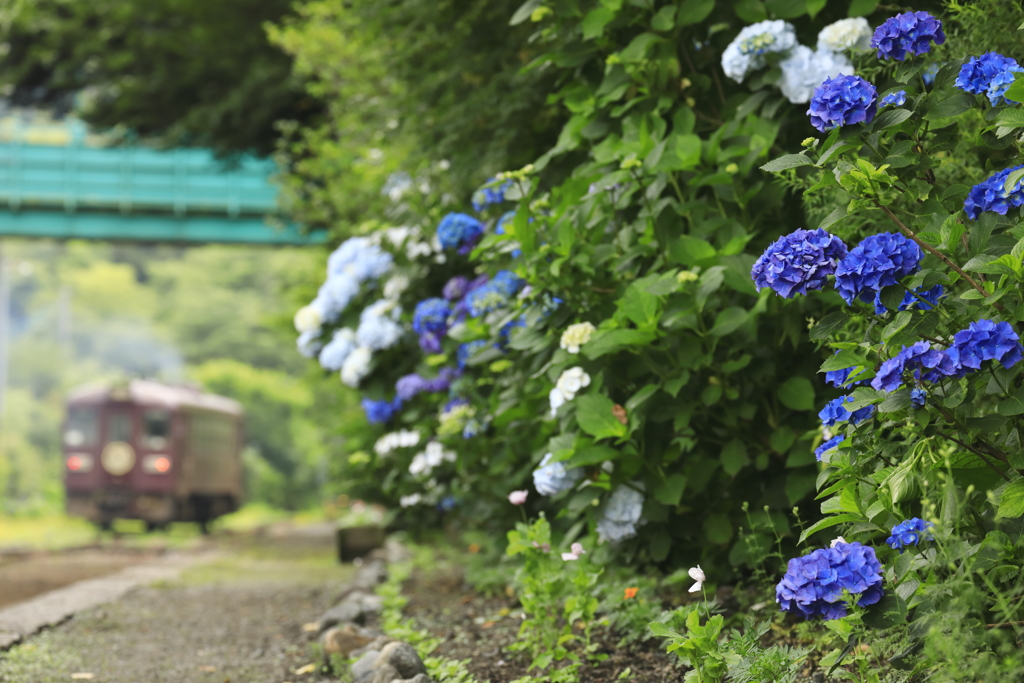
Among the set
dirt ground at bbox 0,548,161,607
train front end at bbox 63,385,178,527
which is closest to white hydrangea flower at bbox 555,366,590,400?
dirt ground at bbox 0,548,161,607

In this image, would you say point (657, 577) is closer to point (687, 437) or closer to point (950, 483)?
point (687, 437)

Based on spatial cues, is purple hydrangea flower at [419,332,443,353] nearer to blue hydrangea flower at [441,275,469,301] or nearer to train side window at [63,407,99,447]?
blue hydrangea flower at [441,275,469,301]

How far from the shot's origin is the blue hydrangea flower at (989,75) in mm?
1781

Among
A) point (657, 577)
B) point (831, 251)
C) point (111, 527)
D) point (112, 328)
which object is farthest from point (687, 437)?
point (112, 328)

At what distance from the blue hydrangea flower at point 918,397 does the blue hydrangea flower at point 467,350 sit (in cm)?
198

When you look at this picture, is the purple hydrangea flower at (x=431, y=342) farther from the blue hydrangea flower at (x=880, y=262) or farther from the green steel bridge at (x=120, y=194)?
the green steel bridge at (x=120, y=194)

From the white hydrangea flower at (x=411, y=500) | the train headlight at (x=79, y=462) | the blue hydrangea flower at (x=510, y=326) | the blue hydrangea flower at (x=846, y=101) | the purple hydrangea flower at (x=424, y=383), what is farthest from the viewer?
the train headlight at (x=79, y=462)

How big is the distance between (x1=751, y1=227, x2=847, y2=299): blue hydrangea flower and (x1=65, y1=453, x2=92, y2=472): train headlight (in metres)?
15.1

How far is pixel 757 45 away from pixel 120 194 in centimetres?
1530

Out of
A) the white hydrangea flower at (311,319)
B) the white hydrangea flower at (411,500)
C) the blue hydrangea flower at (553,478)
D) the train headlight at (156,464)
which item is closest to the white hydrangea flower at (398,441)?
the white hydrangea flower at (411,500)

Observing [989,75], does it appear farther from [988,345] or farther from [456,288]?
[456,288]

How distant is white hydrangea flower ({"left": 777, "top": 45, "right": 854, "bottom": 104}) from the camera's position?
273 cm

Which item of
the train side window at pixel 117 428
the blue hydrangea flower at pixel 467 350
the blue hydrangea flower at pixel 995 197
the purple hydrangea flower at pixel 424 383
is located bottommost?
the train side window at pixel 117 428

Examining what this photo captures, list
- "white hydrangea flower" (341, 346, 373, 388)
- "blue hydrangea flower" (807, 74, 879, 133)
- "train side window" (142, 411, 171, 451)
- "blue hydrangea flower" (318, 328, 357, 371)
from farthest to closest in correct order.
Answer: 1. "train side window" (142, 411, 171, 451)
2. "blue hydrangea flower" (318, 328, 357, 371)
3. "white hydrangea flower" (341, 346, 373, 388)
4. "blue hydrangea flower" (807, 74, 879, 133)
